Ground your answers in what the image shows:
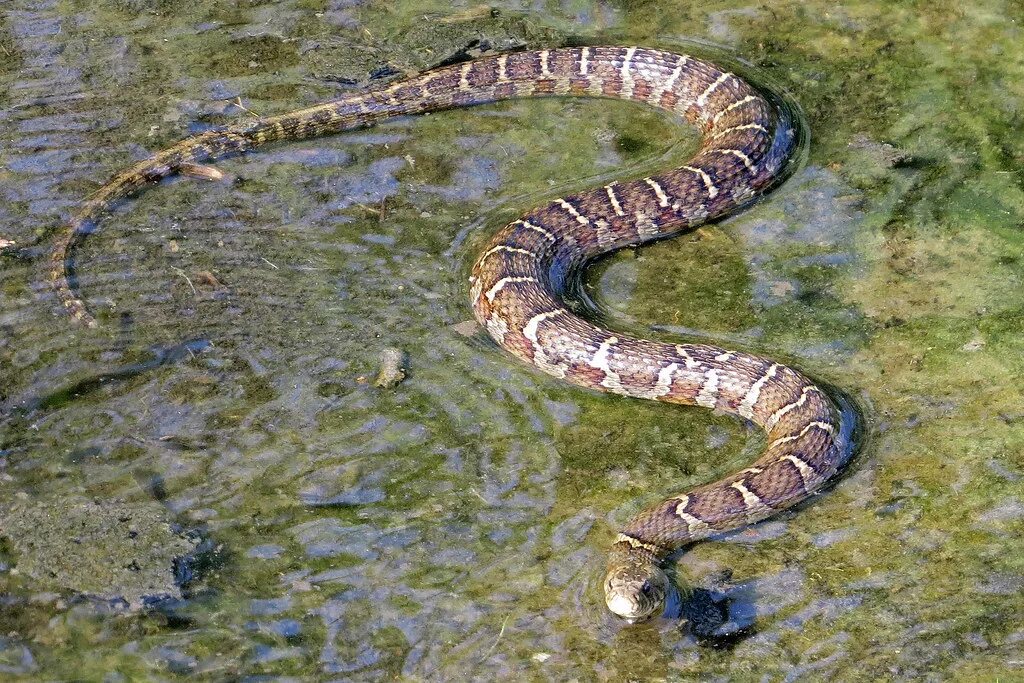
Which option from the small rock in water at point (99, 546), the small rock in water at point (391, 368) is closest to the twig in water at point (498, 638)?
the small rock in water at point (99, 546)

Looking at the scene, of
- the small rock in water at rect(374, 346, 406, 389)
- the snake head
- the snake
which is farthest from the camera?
the small rock in water at rect(374, 346, 406, 389)

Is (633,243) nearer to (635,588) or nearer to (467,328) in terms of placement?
(467,328)

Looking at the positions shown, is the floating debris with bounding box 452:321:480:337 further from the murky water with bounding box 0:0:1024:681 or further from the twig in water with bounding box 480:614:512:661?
the twig in water with bounding box 480:614:512:661

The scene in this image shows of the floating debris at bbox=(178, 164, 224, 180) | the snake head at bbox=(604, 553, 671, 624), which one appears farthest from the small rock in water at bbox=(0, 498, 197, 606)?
the floating debris at bbox=(178, 164, 224, 180)

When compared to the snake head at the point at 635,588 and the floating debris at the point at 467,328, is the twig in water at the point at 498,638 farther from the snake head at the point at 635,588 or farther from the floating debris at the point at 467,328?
the floating debris at the point at 467,328

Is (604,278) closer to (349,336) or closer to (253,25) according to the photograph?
(349,336)

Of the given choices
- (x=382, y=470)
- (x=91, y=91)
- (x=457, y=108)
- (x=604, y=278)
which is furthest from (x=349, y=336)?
(x=91, y=91)
